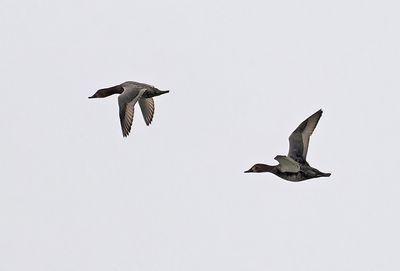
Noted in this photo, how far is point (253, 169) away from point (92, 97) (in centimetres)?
593

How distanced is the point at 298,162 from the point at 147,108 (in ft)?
20.2

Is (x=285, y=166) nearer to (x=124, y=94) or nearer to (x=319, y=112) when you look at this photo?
(x=319, y=112)

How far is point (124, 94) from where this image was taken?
81.3 feet

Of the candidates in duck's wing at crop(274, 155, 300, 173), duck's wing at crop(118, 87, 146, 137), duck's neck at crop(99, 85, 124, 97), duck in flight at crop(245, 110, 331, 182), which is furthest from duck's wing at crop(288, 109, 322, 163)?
duck's neck at crop(99, 85, 124, 97)

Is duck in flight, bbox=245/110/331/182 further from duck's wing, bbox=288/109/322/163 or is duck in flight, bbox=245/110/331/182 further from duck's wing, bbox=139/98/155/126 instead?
duck's wing, bbox=139/98/155/126

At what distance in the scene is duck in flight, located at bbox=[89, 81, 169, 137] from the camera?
2428 cm

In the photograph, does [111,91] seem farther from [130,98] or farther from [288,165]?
[288,165]

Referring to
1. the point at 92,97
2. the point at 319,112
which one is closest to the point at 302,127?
the point at 319,112

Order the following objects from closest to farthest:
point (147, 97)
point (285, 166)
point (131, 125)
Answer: point (285, 166) → point (131, 125) → point (147, 97)

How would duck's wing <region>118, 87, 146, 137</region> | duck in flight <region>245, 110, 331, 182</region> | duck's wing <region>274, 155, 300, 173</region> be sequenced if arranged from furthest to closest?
duck's wing <region>118, 87, 146, 137</region> < duck in flight <region>245, 110, 331, 182</region> < duck's wing <region>274, 155, 300, 173</region>

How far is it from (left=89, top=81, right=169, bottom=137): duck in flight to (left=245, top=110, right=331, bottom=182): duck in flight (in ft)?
10.9

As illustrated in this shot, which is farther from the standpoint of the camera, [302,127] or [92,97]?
[92,97]

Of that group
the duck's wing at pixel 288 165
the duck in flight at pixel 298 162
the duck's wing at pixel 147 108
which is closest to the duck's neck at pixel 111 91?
the duck's wing at pixel 147 108

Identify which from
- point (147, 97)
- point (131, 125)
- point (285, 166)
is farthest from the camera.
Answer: point (147, 97)
